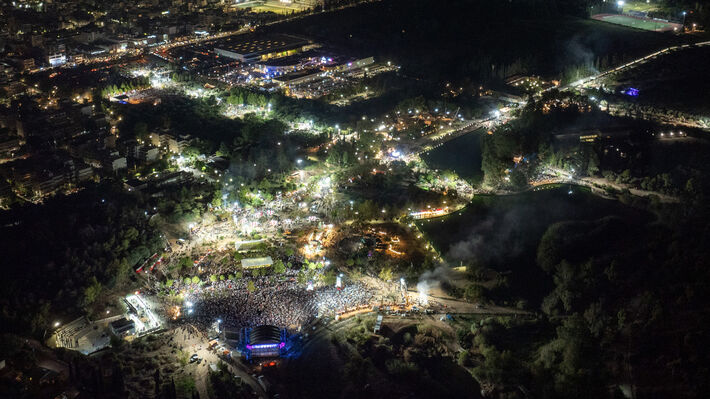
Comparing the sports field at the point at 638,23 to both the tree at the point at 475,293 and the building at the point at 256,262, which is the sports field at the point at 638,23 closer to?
the tree at the point at 475,293

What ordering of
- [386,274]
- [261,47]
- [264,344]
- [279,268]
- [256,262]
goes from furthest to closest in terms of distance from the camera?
[261,47], [256,262], [279,268], [386,274], [264,344]

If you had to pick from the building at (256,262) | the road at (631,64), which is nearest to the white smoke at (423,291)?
the building at (256,262)

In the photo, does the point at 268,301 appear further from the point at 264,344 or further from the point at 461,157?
the point at 461,157

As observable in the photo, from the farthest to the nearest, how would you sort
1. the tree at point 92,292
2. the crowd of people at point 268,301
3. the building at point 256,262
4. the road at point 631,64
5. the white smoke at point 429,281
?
the road at point 631,64 < the building at point 256,262 < the white smoke at point 429,281 < the tree at point 92,292 < the crowd of people at point 268,301

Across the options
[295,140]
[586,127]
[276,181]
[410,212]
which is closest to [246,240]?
[276,181]

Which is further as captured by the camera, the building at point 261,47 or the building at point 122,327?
the building at point 261,47

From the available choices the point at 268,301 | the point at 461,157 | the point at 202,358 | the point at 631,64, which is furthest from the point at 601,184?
the point at 631,64

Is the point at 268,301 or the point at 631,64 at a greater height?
the point at 631,64

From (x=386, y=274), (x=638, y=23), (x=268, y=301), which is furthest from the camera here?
(x=638, y=23)
